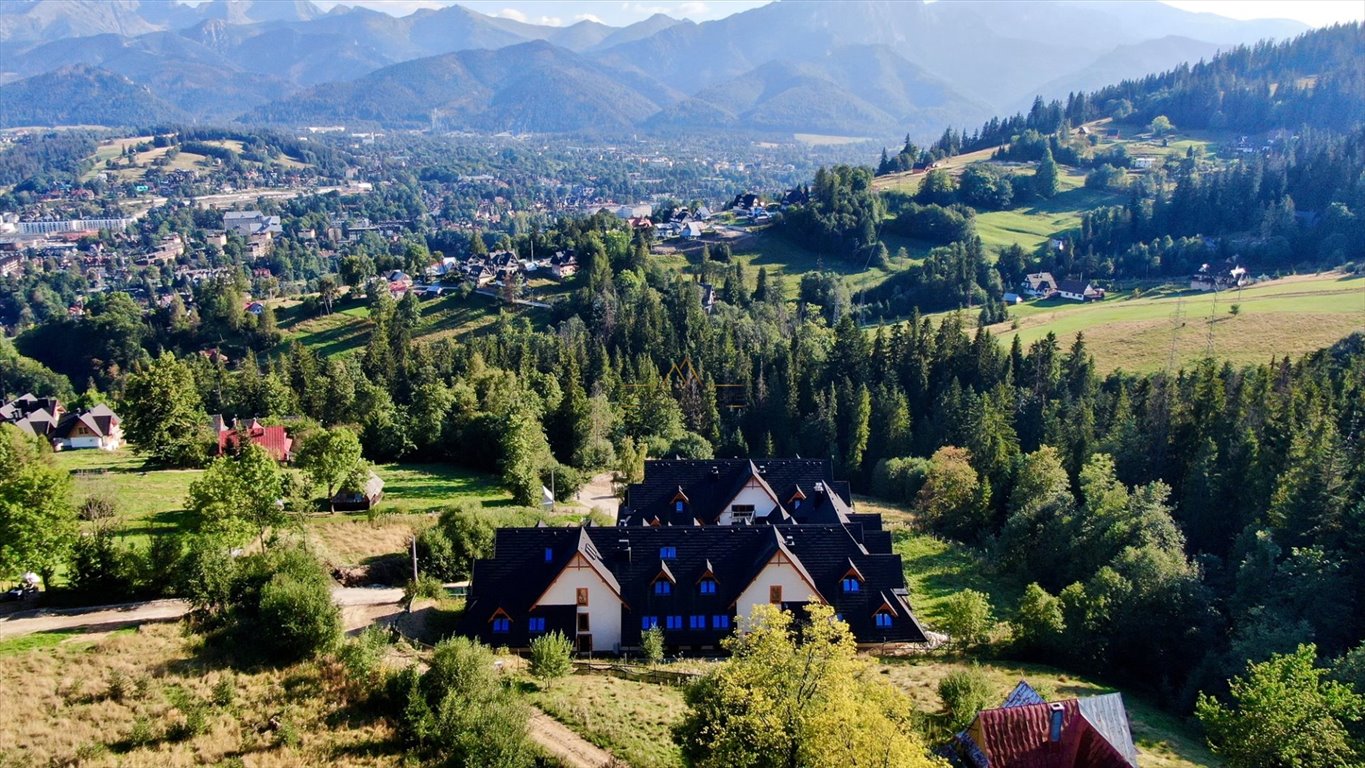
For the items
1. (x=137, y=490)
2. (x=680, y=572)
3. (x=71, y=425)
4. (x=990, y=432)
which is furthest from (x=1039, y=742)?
(x=71, y=425)

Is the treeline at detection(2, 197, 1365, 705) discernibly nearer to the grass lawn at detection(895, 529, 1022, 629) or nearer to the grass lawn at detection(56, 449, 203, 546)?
the grass lawn at detection(895, 529, 1022, 629)

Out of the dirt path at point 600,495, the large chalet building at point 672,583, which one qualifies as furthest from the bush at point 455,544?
the dirt path at point 600,495

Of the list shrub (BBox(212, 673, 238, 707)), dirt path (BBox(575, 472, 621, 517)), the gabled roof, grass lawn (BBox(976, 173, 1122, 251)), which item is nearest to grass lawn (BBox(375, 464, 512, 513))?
dirt path (BBox(575, 472, 621, 517))

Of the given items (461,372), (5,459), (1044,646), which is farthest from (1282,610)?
(461,372)

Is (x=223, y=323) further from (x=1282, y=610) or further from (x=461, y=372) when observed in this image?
(x=1282, y=610)

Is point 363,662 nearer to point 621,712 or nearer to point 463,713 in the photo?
point 463,713

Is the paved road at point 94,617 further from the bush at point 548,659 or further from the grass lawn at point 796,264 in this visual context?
the grass lawn at point 796,264
